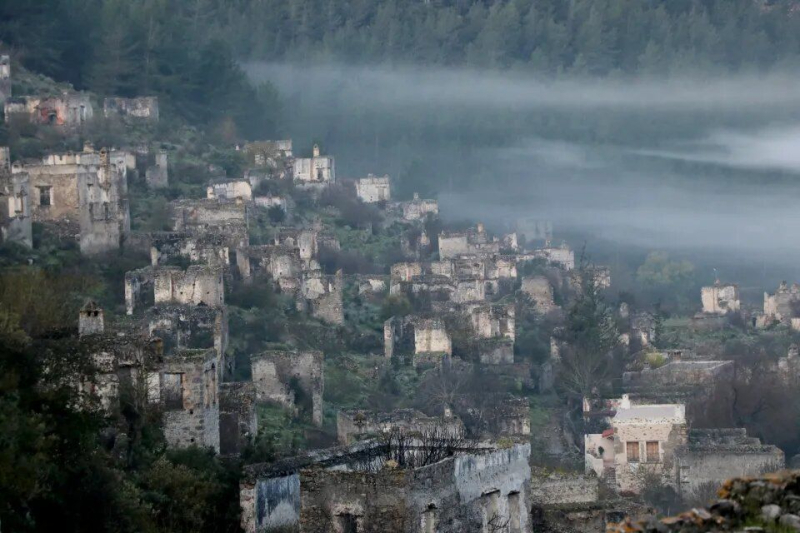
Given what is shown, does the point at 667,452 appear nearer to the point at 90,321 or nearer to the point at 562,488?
the point at 562,488

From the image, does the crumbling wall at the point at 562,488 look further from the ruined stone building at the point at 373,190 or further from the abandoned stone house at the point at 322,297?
the ruined stone building at the point at 373,190

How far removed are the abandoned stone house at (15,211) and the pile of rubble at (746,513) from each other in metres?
43.6

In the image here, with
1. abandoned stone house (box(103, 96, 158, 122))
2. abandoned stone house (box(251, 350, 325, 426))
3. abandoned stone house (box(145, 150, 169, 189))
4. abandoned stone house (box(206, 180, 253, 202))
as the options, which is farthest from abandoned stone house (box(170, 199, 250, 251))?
abandoned stone house (box(103, 96, 158, 122))

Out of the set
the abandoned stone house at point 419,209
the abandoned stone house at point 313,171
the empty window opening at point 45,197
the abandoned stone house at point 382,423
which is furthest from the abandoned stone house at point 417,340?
the abandoned stone house at point 419,209

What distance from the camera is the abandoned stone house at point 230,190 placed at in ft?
249

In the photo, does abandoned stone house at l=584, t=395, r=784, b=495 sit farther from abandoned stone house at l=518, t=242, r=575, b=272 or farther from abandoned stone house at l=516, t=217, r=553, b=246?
abandoned stone house at l=516, t=217, r=553, b=246

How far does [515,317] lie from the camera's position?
243 feet

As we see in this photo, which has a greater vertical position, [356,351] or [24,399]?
[24,399]

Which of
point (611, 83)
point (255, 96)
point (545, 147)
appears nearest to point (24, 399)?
point (255, 96)

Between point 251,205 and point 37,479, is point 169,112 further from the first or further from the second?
point 37,479

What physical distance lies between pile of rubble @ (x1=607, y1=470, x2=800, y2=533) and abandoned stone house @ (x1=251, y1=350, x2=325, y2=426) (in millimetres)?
34952

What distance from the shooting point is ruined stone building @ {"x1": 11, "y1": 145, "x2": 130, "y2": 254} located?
6059cm

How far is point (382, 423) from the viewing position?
4641 cm

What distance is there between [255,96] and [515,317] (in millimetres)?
32003
